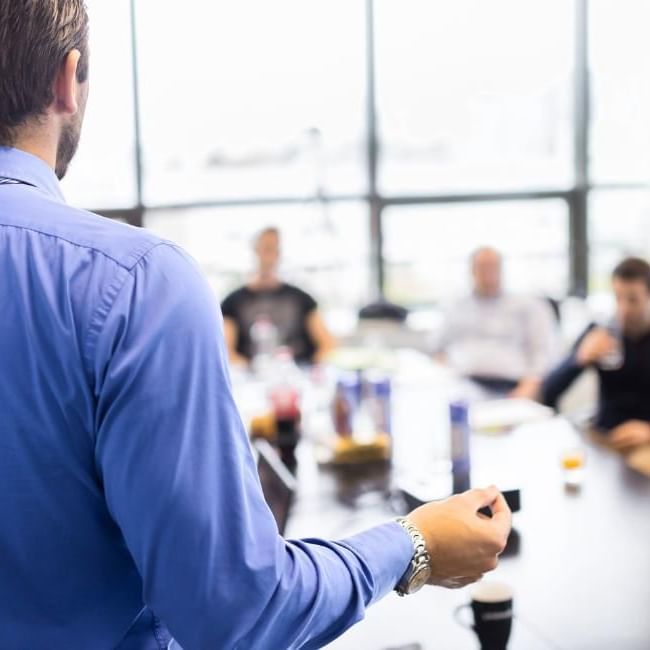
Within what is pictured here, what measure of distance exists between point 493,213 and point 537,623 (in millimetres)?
4218

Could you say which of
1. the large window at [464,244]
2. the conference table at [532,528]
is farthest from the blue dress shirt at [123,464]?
the large window at [464,244]

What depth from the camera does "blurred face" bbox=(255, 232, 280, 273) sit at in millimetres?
4566

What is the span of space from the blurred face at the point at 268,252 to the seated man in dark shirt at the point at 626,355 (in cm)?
166

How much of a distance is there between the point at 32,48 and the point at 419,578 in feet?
2.14

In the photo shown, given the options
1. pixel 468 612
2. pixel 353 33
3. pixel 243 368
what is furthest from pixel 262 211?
pixel 468 612

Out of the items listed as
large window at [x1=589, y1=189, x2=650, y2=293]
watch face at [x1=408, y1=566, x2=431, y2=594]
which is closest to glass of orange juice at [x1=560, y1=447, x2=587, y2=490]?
watch face at [x1=408, y1=566, x2=431, y2=594]

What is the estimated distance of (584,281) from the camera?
5.54 meters

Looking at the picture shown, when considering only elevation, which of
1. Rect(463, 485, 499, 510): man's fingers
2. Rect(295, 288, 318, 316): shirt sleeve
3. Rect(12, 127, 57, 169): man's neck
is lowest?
Rect(295, 288, 318, 316): shirt sleeve

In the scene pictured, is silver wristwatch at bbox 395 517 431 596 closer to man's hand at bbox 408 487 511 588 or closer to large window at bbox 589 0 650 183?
man's hand at bbox 408 487 511 588

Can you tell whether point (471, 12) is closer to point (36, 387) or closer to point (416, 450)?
point (416, 450)

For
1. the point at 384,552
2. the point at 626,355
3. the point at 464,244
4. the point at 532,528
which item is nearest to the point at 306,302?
the point at 464,244

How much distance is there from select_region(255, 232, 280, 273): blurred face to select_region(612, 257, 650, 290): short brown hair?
5.67ft

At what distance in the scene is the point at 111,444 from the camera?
0.78 m

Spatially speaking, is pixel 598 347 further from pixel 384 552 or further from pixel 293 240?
pixel 384 552
